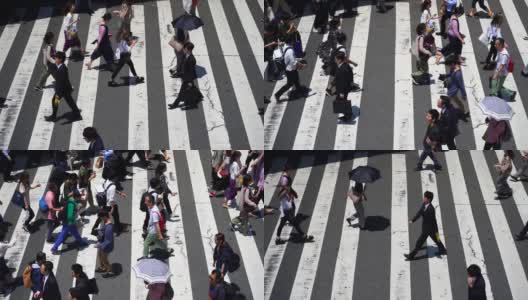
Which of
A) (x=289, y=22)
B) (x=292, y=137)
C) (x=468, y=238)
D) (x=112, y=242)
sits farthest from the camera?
(x=289, y=22)

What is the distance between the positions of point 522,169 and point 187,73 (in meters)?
8.51

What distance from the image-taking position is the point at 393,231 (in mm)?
28891

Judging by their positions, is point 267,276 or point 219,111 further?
point 219,111

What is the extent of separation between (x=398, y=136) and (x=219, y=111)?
176 inches

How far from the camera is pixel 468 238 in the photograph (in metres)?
28.6

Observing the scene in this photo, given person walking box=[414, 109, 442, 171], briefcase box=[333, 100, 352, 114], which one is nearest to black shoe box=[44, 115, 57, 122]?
briefcase box=[333, 100, 352, 114]

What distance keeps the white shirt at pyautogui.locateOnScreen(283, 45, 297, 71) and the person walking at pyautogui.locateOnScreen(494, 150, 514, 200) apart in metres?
5.50

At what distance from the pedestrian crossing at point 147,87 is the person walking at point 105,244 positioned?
143 inches

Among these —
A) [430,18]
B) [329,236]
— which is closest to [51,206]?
[329,236]

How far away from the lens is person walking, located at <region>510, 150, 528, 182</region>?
30208mm

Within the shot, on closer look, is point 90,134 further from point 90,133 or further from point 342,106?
point 342,106

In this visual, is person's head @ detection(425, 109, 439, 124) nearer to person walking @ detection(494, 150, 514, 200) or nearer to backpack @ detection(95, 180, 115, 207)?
person walking @ detection(494, 150, 514, 200)

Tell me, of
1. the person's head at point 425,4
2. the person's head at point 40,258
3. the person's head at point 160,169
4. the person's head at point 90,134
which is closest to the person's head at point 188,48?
the person's head at point 160,169

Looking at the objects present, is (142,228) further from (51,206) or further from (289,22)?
(289,22)
